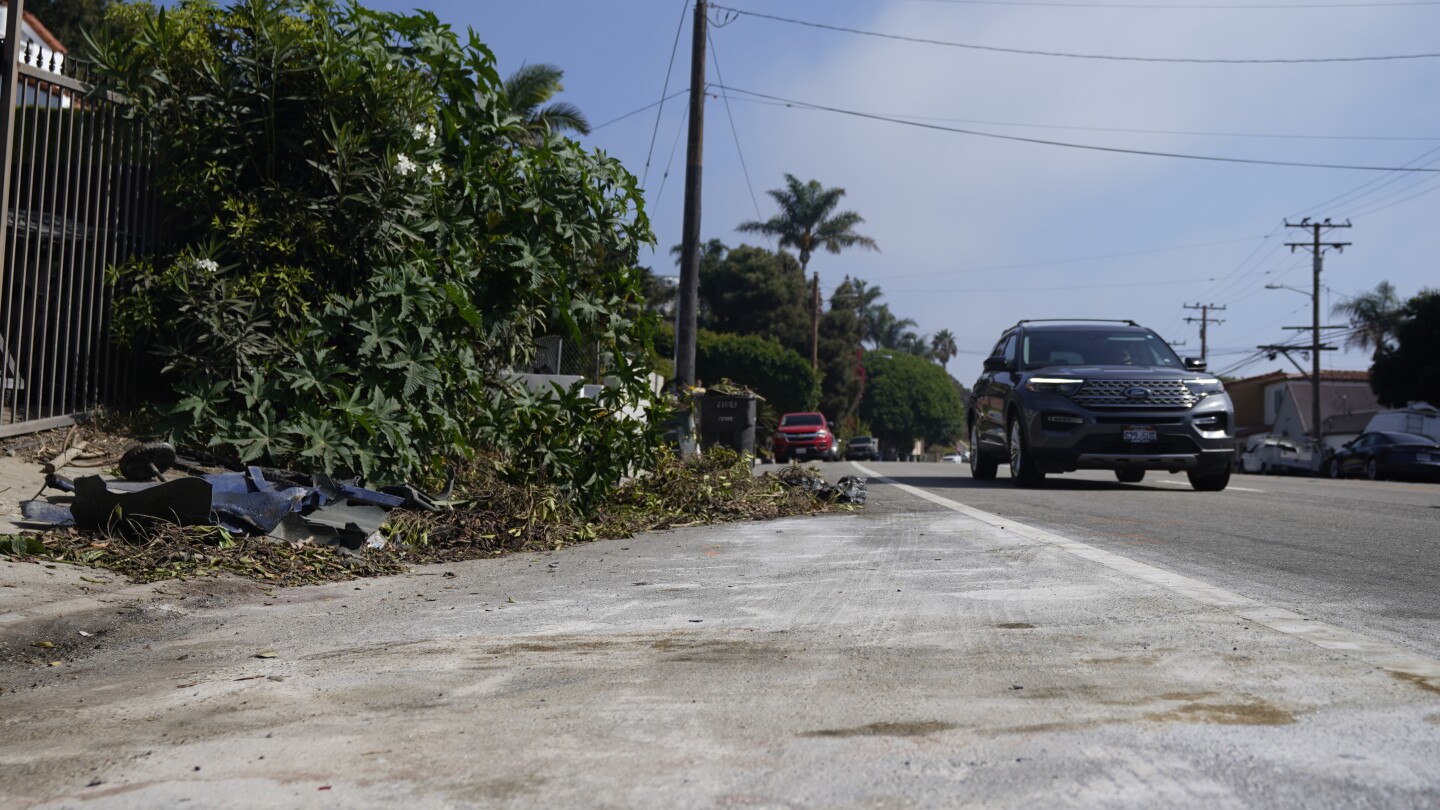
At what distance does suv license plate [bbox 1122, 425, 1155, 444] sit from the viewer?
38.2 feet

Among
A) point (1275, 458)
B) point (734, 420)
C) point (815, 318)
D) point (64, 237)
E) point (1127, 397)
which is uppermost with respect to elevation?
point (815, 318)

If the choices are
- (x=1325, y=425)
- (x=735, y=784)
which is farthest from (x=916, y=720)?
(x=1325, y=425)

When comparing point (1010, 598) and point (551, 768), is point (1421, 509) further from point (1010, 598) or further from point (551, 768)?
point (551, 768)

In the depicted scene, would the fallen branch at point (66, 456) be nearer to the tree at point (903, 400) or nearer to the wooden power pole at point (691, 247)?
the wooden power pole at point (691, 247)

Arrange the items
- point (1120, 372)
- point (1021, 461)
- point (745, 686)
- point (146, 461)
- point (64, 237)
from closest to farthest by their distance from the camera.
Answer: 1. point (745, 686)
2. point (146, 461)
3. point (64, 237)
4. point (1120, 372)
5. point (1021, 461)

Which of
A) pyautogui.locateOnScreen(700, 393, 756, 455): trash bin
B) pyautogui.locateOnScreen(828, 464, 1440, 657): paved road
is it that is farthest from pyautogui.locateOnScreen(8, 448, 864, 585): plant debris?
pyautogui.locateOnScreen(700, 393, 756, 455): trash bin

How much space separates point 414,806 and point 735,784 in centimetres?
61

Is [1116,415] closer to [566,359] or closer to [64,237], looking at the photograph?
[566,359]

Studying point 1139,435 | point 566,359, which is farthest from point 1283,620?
point 1139,435

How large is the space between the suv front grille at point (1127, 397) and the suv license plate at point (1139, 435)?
0.24 m

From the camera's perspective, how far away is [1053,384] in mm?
12031

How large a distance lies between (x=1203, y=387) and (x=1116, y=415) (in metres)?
1.06

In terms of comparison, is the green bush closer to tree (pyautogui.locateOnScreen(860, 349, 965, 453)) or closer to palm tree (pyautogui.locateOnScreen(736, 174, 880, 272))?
palm tree (pyautogui.locateOnScreen(736, 174, 880, 272))

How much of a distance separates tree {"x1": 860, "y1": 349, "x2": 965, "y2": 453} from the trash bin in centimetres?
7945
